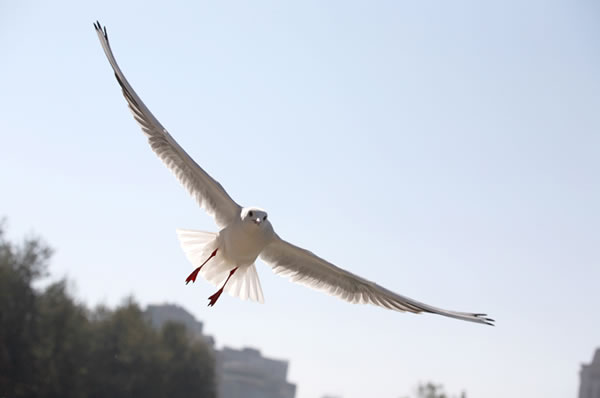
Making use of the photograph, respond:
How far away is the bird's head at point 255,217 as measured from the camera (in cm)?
942

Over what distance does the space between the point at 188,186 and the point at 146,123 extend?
0.93 m

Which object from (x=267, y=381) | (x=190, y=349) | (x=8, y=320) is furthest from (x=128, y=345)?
(x=267, y=381)

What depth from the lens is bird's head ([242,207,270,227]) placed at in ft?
30.9

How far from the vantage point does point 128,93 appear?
9.82 m

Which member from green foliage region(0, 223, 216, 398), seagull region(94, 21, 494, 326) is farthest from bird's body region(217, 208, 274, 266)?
green foliage region(0, 223, 216, 398)

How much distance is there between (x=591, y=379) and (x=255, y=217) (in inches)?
2921

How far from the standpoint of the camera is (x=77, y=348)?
133 ft

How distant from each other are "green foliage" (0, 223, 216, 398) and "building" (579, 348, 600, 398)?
126 feet

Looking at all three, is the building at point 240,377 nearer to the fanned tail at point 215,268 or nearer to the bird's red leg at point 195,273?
the fanned tail at point 215,268

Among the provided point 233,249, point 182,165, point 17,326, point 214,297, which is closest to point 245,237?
point 233,249

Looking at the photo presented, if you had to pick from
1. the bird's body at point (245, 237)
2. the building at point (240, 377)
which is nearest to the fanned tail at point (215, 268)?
the bird's body at point (245, 237)

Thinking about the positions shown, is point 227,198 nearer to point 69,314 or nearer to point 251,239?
point 251,239

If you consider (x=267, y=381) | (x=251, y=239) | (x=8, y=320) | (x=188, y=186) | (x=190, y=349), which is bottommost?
(x=251, y=239)

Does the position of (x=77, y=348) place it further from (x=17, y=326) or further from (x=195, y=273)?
(x=195, y=273)
